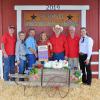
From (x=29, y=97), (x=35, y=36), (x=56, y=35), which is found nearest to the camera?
(x=29, y=97)

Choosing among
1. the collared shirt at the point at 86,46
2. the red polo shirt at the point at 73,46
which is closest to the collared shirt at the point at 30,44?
the red polo shirt at the point at 73,46

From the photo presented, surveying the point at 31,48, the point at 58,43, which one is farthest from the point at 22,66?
the point at 58,43

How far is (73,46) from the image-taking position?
12.3 metres

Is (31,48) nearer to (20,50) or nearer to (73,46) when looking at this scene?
(20,50)

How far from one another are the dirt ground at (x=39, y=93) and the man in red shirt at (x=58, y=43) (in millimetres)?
1016

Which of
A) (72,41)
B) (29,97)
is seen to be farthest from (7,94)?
(72,41)

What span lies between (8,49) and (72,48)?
69.1 inches

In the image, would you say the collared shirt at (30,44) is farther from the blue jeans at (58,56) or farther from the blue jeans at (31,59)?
the blue jeans at (58,56)

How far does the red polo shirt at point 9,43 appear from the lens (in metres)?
12.3

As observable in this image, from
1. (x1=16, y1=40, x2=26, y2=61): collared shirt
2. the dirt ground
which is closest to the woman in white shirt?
the dirt ground

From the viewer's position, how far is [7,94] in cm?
1139

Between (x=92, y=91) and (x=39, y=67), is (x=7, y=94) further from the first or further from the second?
(x=92, y=91)

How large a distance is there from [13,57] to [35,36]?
999mm

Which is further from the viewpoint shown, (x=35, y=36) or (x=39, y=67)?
(x=35, y=36)
